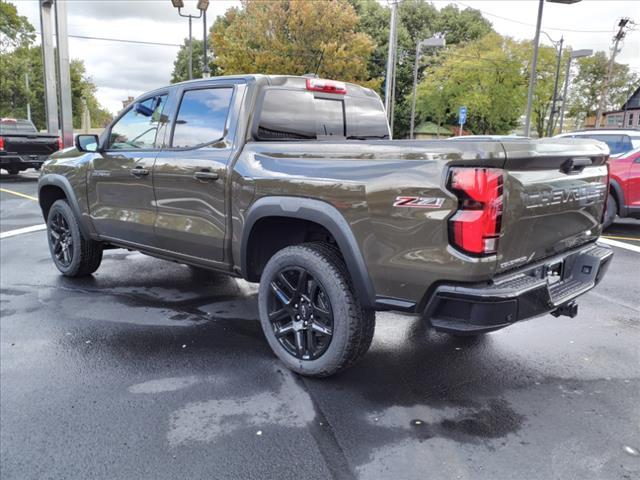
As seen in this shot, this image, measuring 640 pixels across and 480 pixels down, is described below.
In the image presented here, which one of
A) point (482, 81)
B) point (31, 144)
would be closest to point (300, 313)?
point (31, 144)

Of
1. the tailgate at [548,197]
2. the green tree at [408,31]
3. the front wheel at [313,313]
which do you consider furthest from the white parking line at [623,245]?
the green tree at [408,31]

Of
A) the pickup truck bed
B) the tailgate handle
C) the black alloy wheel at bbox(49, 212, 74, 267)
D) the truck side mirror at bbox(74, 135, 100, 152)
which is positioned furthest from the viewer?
the pickup truck bed

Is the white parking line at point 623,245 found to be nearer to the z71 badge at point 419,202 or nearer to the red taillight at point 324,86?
the red taillight at point 324,86

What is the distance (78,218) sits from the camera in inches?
207

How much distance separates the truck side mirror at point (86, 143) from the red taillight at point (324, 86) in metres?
2.25

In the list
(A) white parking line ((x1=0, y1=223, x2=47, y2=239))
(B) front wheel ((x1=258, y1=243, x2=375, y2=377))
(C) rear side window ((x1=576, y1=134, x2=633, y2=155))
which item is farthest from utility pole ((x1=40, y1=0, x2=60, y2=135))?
(B) front wheel ((x1=258, y1=243, x2=375, y2=377))

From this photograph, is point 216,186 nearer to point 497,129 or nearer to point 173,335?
point 173,335

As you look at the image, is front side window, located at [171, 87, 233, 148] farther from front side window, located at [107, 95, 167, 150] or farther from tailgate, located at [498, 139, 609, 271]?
tailgate, located at [498, 139, 609, 271]

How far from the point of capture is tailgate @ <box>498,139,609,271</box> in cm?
258

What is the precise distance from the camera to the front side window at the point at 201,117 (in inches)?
150

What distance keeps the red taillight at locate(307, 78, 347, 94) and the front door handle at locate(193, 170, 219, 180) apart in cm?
102

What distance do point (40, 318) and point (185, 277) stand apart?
163cm

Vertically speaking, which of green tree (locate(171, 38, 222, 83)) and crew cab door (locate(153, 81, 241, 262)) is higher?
green tree (locate(171, 38, 222, 83))

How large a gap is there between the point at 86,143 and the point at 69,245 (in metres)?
1.24
